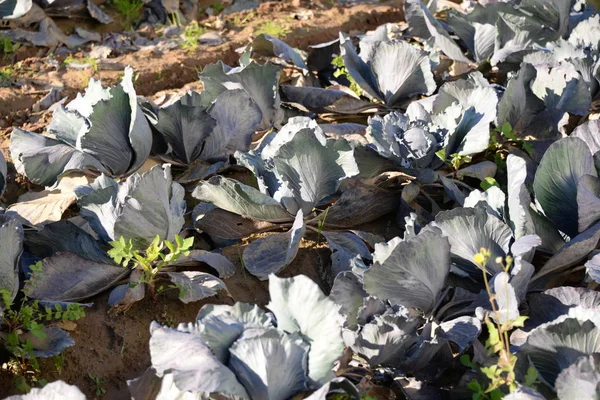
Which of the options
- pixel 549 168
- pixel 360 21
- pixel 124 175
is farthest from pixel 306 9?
pixel 549 168

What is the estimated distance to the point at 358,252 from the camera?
2.73 meters

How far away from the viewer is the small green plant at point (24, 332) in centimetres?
Result: 224

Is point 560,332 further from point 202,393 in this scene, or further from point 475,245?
point 202,393

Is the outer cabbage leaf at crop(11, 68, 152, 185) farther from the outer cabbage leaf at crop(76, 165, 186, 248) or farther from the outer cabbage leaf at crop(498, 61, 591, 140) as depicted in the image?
the outer cabbage leaf at crop(498, 61, 591, 140)

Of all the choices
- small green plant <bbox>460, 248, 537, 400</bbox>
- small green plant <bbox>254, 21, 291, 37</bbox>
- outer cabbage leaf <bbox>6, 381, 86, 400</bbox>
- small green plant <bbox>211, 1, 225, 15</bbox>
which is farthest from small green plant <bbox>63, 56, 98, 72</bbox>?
small green plant <bbox>460, 248, 537, 400</bbox>

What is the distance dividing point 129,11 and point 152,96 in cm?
159

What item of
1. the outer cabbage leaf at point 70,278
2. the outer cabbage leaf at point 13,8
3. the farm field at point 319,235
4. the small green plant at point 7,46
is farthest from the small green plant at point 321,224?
the outer cabbage leaf at point 13,8

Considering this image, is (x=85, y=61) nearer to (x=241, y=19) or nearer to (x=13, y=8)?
(x=13, y=8)

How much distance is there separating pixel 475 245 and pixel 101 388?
121cm

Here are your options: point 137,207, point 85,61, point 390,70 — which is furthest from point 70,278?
point 85,61

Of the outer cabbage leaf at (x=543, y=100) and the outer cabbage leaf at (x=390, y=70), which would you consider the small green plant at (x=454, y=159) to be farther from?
the outer cabbage leaf at (x=390, y=70)

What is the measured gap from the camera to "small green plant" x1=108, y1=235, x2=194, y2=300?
236 centimetres

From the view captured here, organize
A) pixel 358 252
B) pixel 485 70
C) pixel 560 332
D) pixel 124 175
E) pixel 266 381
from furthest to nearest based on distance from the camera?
pixel 485 70 < pixel 124 175 < pixel 358 252 < pixel 560 332 < pixel 266 381

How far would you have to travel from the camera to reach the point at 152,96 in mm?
4328
